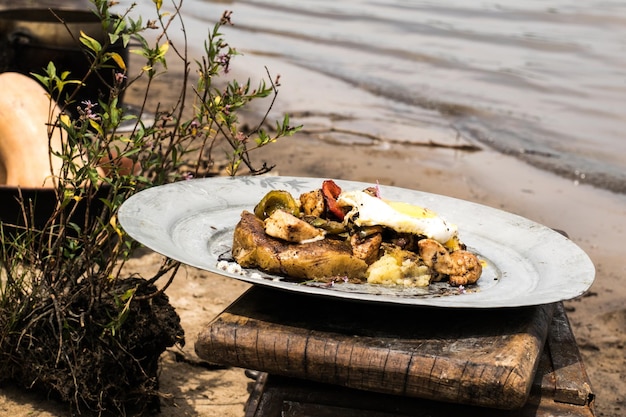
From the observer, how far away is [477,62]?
1383 cm

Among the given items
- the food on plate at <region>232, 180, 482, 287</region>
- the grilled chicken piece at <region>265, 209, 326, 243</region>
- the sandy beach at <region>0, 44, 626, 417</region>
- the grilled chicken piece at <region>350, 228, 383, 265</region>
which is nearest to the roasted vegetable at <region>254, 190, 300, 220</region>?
the food on plate at <region>232, 180, 482, 287</region>

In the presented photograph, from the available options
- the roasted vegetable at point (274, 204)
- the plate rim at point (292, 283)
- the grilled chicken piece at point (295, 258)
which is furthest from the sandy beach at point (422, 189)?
the grilled chicken piece at point (295, 258)

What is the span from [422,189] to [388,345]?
5.34 meters

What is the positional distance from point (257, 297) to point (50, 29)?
469 cm

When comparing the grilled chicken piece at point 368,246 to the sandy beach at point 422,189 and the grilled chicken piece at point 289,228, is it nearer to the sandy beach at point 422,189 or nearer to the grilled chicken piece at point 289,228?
the grilled chicken piece at point 289,228

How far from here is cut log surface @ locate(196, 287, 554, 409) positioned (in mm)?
2490

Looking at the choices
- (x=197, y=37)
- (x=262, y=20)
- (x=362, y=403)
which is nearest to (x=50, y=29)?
(x=362, y=403)

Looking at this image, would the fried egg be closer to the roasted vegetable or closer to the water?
the roasted vegetable

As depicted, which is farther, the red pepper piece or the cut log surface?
the red pepper piece

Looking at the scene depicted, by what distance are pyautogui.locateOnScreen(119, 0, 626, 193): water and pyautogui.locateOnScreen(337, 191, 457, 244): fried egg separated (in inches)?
235

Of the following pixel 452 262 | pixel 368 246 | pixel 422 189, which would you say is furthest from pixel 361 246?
pixel 422 189

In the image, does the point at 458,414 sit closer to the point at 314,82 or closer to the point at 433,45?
the point at 314,82

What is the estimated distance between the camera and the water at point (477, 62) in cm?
1012

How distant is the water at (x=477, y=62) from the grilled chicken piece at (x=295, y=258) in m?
6.24
